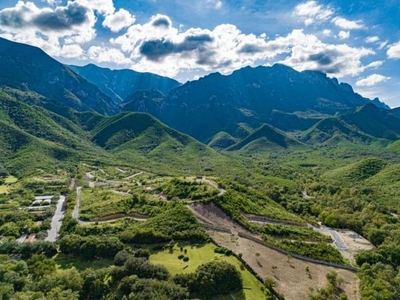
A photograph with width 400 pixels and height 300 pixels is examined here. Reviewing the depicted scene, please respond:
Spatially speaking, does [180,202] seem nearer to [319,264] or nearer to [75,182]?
[319,264]

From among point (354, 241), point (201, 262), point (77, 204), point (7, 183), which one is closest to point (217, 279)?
point (201, 262)

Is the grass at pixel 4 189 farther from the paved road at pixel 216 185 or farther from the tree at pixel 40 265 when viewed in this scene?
the paved road at pixel 216 185

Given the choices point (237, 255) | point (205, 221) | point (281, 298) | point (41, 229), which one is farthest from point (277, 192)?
point (41, 229)

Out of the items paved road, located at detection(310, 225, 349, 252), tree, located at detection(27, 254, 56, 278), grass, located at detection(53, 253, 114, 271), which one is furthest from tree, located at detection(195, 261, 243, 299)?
paved road, located at detection(310, 225, 349, 252)

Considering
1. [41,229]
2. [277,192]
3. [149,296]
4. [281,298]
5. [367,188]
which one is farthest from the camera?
[367,188]

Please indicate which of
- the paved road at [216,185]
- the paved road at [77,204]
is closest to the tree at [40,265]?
the paved road at [77,204]
